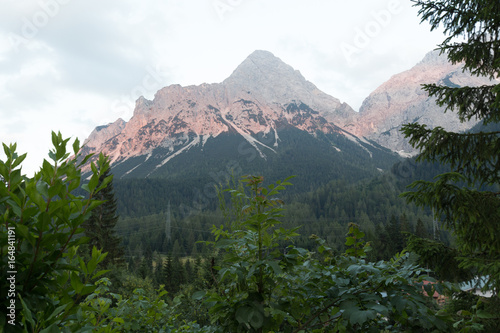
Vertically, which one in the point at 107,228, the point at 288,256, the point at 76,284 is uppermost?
the point at 76,284

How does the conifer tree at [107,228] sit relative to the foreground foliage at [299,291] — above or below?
below

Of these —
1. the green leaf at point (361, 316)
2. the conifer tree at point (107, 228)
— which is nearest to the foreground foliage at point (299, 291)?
the green leaf at point (361, 316)

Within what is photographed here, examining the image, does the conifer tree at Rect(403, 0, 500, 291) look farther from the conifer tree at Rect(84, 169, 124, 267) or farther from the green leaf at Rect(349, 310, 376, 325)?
the conifer tree at Rect(84, 169, 124, 267)

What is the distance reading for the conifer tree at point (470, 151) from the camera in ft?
14.0

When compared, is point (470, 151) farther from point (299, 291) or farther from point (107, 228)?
point (107, 228)

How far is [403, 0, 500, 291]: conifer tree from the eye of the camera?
427cm

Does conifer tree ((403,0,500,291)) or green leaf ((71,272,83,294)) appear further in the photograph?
conifer tree ((403,0,500,291))

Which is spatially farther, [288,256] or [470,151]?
[470,151]

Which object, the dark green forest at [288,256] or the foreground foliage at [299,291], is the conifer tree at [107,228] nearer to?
the dark green forest at [288,256]

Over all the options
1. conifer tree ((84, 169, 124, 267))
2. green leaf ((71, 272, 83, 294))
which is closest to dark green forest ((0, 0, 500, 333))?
green leaf ((71, 272, 83, 294))

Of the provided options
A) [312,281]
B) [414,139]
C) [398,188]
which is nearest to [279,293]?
[312,281]

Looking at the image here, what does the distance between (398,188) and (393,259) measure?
438 feet

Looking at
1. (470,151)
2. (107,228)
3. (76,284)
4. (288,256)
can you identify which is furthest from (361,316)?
(107,228)

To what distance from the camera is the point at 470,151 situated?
4773 mm
